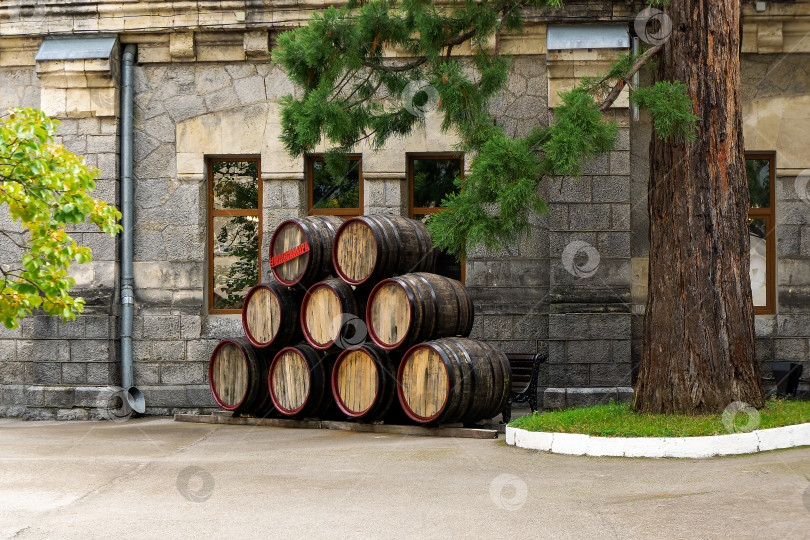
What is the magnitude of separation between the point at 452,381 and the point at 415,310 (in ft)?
2.31

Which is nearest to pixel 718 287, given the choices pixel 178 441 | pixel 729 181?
pixel 729 181

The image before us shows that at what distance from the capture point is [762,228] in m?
9.88

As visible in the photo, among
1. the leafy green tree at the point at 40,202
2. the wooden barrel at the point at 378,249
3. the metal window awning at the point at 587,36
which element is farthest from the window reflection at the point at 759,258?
the leafy green tree at the point at 40,202

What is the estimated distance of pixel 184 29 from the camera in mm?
10062

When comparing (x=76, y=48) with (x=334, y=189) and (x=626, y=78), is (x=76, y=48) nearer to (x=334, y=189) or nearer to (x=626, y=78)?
(x=334, y=189)

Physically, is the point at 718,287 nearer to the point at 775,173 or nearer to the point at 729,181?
the point at 729,181

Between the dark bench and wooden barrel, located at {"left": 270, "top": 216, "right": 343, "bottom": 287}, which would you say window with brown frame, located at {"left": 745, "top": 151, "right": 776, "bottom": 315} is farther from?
wooden barrel, located at {"left": 270, "top": 216, "right": 343, "bottom": 287}

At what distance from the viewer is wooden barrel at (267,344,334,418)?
826 cm

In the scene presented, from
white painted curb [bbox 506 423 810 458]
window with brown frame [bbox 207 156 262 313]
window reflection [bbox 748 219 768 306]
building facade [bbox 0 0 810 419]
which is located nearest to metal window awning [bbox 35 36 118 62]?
building facade [bbox 0 0 810 419]

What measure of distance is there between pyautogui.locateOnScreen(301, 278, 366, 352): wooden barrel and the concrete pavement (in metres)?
1.11

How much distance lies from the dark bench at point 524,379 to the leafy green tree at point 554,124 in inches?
61.4

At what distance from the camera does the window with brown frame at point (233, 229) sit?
10.3 metres

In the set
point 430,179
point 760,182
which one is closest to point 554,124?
point 430,179

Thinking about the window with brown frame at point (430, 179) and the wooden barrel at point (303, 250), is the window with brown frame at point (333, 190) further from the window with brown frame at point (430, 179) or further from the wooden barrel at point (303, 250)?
the wooden barrel at point (303, 250)
